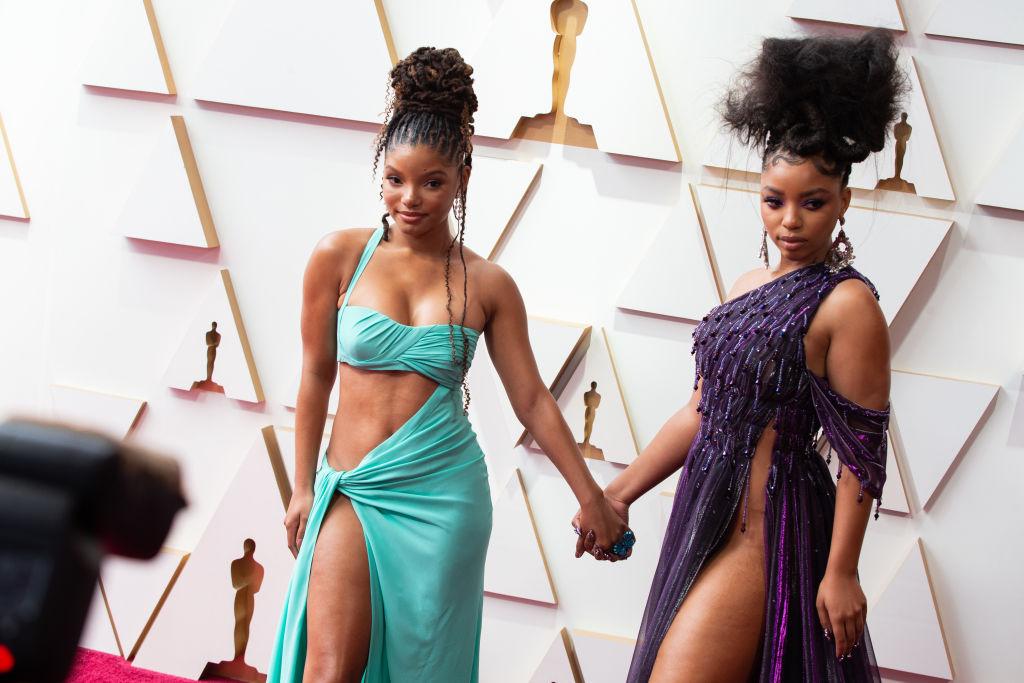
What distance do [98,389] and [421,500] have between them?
1.92 meters

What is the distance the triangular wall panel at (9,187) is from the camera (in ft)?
12.8

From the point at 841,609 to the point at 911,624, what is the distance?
1.35 meters

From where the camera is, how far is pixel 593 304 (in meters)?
3.56

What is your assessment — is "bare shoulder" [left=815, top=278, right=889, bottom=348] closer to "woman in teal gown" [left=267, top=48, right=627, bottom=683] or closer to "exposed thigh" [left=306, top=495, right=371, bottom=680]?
"woman in teal gown" [left=267, top=48, right=627, bottom=683]

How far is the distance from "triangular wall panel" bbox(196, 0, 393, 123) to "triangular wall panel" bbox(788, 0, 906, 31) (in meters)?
1.26

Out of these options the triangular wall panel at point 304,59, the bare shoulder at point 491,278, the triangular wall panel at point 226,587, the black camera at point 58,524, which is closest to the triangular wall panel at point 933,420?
the bare shoulder at point 491,278

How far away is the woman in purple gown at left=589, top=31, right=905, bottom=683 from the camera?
2.28 meters

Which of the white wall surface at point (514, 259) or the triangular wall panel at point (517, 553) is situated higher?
the white wall surface at point (514, 259)

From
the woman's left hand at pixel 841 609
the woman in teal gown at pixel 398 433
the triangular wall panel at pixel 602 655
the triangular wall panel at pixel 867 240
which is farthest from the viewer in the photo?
the triangular wall panel at pixel 602 655

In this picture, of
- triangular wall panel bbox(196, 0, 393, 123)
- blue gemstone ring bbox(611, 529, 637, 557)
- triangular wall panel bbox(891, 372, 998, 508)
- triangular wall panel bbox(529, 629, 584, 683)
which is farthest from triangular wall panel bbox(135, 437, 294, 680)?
triangular wall panel bbox(891, 372, 998, 508)

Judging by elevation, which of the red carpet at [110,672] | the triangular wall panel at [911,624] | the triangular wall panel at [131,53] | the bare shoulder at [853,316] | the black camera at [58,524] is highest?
the triangular wall panel at [131,53]

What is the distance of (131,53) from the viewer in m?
3.75

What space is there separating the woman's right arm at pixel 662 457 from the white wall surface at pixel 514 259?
0.85 m

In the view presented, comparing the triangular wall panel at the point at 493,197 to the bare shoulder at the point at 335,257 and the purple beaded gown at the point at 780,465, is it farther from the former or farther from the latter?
the purple beaded gown at the point at 780,465
